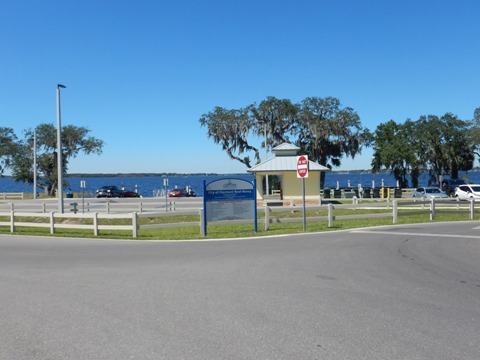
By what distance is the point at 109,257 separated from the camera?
12.2 m

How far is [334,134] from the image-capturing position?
53500 millimetres

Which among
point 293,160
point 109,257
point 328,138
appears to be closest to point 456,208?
point 293,160

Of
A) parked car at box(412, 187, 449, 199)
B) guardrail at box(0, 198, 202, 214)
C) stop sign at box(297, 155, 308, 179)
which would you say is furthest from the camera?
parked car at box(412, 187, 449, 199)

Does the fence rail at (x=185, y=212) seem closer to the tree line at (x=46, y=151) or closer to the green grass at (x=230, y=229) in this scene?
the green grass at (x=230, y=229)

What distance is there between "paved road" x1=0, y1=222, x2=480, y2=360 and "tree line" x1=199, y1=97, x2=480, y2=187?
3933 cm

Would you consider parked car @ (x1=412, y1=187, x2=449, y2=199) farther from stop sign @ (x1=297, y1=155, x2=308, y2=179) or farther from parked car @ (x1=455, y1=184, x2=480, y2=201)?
stop sign @ (x1=297, y1=155, x2=308, y2=179)

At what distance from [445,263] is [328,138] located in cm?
4446

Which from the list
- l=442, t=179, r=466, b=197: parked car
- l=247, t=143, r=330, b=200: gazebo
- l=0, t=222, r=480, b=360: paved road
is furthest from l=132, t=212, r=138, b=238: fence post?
l=442, t=179, r=466, b=197: parked car

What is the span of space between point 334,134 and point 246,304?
48196 mm

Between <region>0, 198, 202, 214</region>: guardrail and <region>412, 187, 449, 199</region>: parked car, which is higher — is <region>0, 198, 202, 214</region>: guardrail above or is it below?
below

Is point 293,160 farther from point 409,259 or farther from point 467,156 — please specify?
point 467,156

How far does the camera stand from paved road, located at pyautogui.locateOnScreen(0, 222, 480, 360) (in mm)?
5105

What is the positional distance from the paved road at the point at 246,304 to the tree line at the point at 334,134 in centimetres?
3933

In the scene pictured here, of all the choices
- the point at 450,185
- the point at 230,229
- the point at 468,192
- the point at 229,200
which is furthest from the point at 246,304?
the point at 450,185
